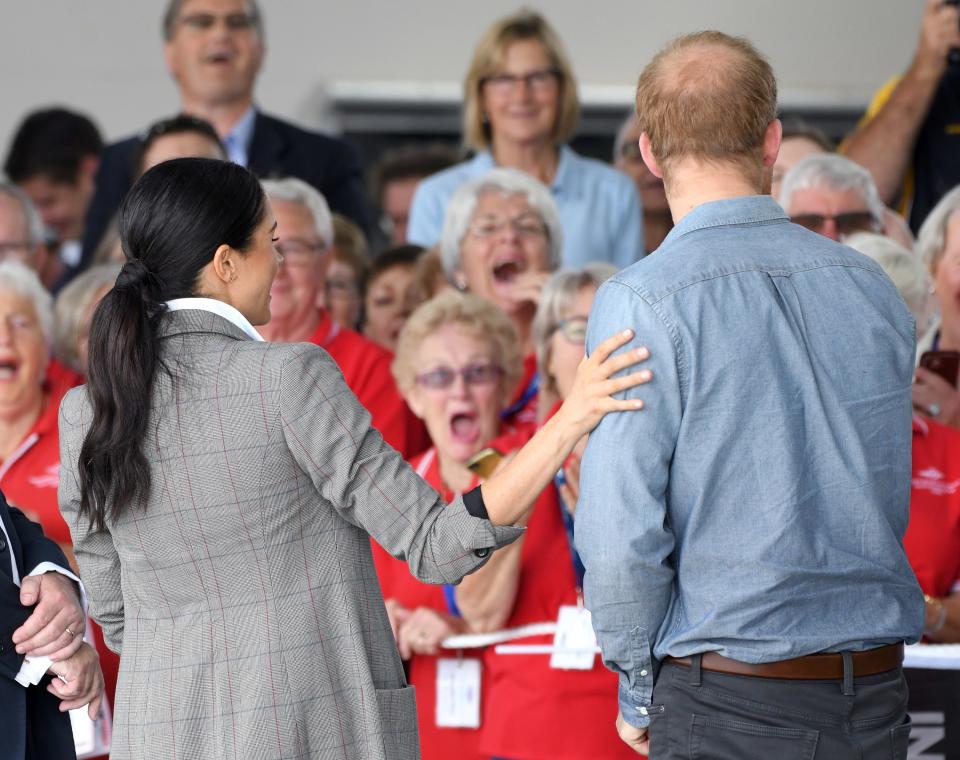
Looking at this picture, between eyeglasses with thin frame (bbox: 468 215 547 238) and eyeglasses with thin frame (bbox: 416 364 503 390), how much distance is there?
0.84 meters

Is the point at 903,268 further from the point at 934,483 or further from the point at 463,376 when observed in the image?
the point at 463,376

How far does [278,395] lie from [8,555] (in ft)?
2.45

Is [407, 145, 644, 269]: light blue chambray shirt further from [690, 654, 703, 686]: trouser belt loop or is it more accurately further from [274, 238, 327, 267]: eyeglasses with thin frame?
[690, 654, 703, 686]: trouser belt loop

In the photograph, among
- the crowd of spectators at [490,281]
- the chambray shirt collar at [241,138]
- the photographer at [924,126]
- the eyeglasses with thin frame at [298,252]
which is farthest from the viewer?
the chambray shirt collar at [241,138]

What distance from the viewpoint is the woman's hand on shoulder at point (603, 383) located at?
2.37 metres

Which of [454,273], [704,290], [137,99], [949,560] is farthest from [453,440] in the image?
[137,99]

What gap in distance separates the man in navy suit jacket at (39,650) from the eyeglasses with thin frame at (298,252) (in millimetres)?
1980

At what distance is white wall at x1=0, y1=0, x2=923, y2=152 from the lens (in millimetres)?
8539

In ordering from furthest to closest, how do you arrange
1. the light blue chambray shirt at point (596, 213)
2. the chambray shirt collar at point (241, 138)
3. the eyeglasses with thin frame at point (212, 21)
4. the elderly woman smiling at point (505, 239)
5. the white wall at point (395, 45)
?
the white wall at point (395, 45) → the chambray shirt collar at point (241, 138) → the eyeglasses with thin frame at point (212, 21) → the light blue chambray shirt at point (596, 213) → the elderly woman smiling at point (505, 239)

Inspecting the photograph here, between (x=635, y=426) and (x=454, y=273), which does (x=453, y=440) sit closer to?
(x=454, y=273)

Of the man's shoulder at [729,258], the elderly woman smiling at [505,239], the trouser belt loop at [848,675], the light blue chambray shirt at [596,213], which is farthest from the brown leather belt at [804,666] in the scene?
the light blue chambray shirt at [596,213]

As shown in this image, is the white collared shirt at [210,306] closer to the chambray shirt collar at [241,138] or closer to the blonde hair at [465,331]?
the blonde hair at [465,331]

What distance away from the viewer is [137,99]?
866cm

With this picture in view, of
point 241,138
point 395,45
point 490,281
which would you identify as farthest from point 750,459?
point 395,45
